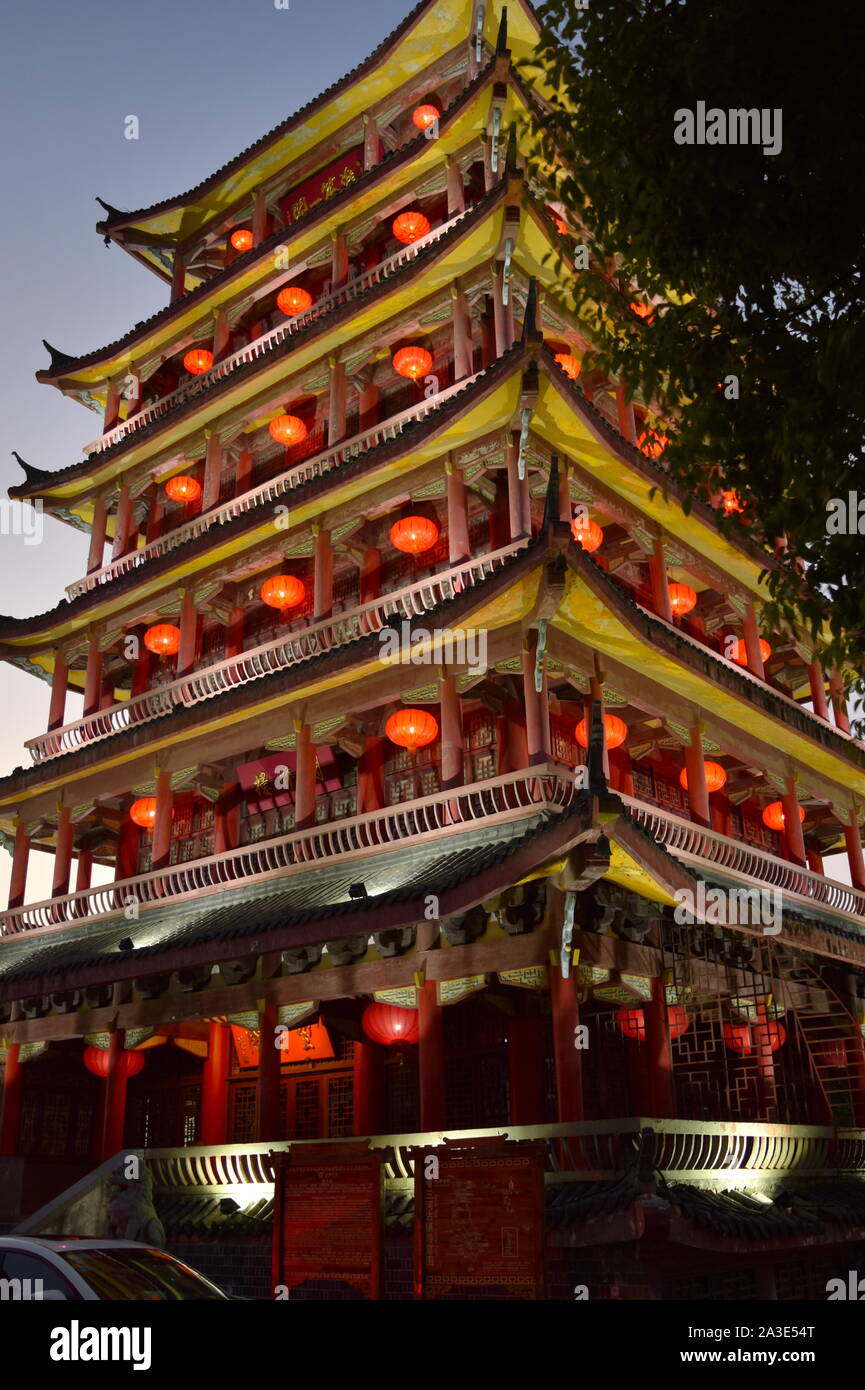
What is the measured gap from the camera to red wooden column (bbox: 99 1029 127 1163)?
15031mm

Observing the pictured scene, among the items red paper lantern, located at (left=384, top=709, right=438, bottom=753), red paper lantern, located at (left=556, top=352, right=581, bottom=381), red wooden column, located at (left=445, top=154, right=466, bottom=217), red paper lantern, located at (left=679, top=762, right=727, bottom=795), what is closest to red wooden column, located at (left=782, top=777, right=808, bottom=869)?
red paper lantern, located at (left=679, top=762, right=727, bottom=795)

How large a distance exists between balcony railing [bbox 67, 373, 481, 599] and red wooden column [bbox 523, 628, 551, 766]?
14.0 feet

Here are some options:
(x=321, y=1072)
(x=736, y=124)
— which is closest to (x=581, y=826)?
(x=736, y=124)

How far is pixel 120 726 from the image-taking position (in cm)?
2000

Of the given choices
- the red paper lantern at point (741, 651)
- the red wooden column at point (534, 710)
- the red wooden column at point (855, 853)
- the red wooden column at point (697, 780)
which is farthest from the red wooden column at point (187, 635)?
the red wooden column at point (855, 853)

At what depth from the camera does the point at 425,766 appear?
1645 centimetres

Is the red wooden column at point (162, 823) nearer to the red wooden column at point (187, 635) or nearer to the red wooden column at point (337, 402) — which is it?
the red wooden column at point (187, 635)

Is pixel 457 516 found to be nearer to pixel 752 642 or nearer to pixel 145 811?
pixel 752 642

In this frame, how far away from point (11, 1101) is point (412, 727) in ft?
28.5

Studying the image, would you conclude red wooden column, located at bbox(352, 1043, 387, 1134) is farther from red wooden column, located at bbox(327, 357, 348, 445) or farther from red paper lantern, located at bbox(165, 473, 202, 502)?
red paper lantern, located at bbox(165, 473, 202, 502)

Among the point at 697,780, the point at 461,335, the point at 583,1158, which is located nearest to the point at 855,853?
the point at 697,780
